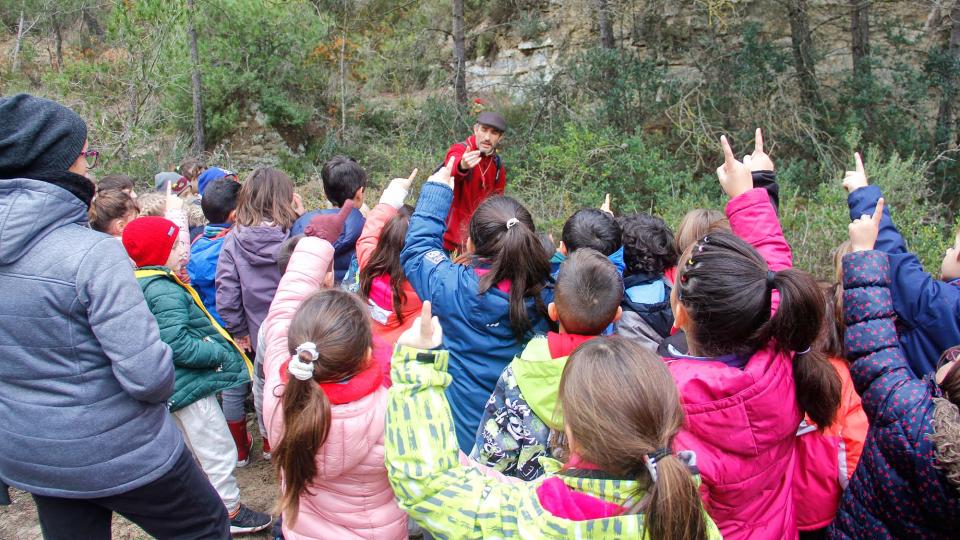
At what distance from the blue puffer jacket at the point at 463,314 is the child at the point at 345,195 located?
1.27m

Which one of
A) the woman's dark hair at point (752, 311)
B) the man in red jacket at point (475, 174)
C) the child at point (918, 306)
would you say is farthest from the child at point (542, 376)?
the man in red jacket at point (475, 174)

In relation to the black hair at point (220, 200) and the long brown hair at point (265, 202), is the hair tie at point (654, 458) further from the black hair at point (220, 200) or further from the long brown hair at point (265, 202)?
the black hair at point (220, 200)

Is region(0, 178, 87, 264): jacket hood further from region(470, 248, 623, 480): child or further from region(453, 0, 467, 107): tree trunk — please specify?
region(453, 0, 467, 107): tree trunk

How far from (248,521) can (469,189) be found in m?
2.70

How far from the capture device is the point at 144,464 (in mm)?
2070

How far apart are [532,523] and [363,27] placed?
11.7 m

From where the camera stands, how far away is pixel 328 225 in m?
3.32

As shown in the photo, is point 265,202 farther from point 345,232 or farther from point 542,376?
point 542,376

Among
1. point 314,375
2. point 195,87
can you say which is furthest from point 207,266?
point 195,87

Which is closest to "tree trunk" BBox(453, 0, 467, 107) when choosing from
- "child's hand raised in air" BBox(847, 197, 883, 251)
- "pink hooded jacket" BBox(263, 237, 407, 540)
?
"pink hooded jacket" BBox(263, 237, 407, 540)

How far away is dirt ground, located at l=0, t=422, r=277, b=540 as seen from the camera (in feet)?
10.9

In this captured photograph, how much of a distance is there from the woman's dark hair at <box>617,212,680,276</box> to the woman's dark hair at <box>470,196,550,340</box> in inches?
28.8

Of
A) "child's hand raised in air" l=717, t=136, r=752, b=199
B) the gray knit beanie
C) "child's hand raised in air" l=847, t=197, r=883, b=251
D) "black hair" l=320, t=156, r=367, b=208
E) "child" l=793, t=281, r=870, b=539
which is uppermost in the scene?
the gray knit beanie

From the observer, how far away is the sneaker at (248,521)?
10.4 feet
